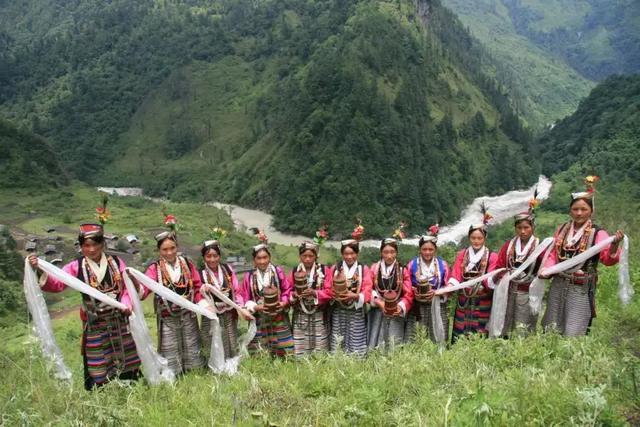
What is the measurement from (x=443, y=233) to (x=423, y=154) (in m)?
19.6

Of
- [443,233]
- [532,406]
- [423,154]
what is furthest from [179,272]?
[423,154]

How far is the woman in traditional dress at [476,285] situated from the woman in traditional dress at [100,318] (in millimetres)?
4546

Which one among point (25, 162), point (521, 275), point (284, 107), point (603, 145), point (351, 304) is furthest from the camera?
point (284, 107)

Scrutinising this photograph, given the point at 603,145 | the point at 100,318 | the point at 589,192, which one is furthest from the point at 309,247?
the point at 603,145

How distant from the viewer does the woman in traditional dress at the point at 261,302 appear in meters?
7.59

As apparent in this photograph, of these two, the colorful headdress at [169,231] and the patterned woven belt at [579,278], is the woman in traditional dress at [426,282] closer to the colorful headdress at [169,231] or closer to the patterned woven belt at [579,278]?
the patterned woven belt at [579,278]

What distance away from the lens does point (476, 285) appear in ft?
24.7

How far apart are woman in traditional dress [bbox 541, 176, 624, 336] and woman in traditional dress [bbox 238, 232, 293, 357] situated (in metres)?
3.56

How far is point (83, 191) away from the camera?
85250 mm

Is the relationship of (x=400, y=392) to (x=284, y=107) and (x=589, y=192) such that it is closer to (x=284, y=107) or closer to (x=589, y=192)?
(x=589, y=192)

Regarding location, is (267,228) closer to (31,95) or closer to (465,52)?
(465,52)

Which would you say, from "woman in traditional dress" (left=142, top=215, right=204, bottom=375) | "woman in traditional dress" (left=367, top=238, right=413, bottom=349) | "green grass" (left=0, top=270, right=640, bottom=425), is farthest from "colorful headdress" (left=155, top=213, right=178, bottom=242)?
"woman in traditional dress" (left=367, top=238, right=413, bottom=349)

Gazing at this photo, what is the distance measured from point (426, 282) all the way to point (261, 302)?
93.7 inches

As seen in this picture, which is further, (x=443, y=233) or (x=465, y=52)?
(x=465, y=52)
